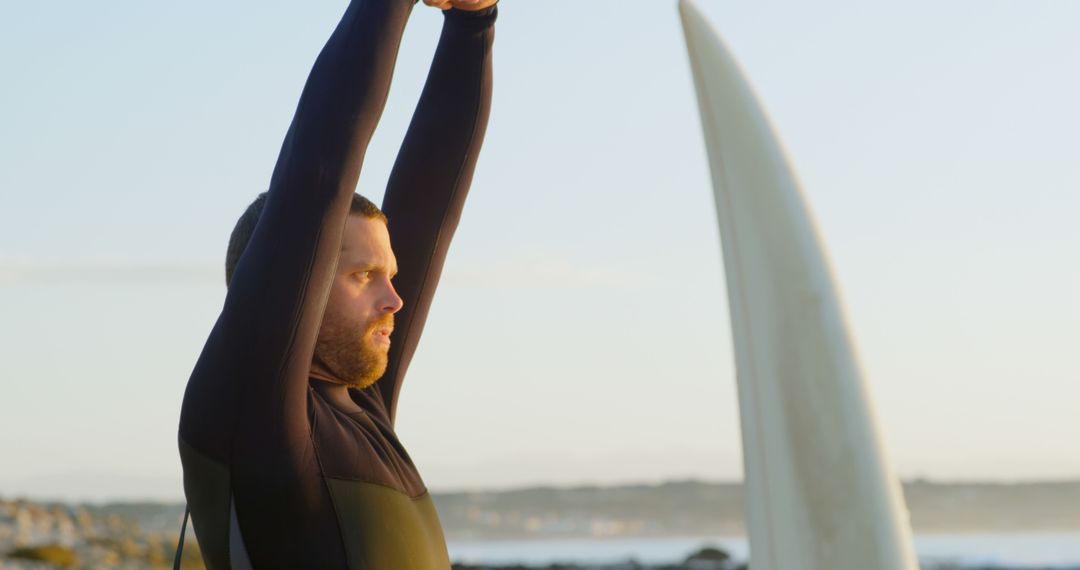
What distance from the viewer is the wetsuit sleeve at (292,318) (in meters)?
2.04

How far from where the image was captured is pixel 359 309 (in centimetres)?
229

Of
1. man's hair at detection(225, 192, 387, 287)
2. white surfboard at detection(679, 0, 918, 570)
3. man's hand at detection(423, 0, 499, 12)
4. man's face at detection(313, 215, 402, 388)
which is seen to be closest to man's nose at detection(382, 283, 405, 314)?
man's face at detection(313, 215, 402, 388)

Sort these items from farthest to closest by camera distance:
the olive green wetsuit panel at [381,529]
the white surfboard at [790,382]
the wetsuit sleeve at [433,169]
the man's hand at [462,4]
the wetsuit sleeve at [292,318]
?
the wetsuit sleeve at [433,169] → the man's hand at [462,4] → the olive green wetsuit panel at [381,529] → the wetsuit sleeve at [292,318] → the white surfboard at [790,382]

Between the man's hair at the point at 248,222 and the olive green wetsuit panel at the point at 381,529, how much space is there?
451 mm

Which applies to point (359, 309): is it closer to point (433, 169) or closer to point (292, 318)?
point (292, 318)

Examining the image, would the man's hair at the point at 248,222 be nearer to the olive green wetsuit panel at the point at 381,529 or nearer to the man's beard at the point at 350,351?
the man's beard at the point at 350,351

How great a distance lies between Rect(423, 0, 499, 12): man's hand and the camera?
2266mm

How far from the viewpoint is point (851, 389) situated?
133cm

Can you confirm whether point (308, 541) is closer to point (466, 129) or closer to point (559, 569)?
point (466, 129)

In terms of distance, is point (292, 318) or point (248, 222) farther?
point (248, 222)

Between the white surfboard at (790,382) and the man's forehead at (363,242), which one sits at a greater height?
the man's forehead at (363,242)

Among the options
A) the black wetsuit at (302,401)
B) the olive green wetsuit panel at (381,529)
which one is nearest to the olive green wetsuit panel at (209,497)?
the black wetsuit at (302,401)

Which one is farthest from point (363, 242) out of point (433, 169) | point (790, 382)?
point (790, 382)

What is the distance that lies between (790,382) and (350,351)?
114 cm
